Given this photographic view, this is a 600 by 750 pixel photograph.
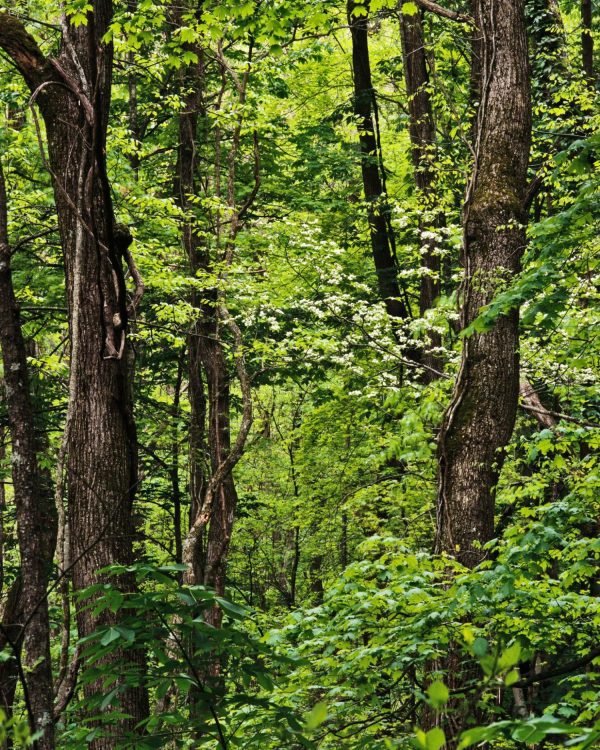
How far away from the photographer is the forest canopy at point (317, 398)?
2994 mm

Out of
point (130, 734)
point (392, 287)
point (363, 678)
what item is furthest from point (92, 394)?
point (392, 287)

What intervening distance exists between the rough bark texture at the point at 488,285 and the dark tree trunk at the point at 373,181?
618 centimetres

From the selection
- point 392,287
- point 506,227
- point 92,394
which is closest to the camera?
Answer: point 92,394

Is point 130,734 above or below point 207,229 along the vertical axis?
below

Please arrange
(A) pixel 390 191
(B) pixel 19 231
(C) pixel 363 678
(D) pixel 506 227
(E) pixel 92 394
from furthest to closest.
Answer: (A) pixel 390 191
(B) pixel 19 231
(D) pixel 506 227
(E) pixel 92 394
(C) pixel 363 678

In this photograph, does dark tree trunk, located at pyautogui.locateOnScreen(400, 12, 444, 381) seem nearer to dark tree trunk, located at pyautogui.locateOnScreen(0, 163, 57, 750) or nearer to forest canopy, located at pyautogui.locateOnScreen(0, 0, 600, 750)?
forest canopy, located at pyautogui.locateOnScreen(0, 0, 600, 750)

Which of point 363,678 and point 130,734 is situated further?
point 363,678

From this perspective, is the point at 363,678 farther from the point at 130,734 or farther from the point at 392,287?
the point at 392,287

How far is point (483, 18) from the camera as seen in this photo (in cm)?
613

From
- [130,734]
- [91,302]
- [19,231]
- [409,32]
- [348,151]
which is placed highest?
[409,32]

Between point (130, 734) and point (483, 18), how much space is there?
583 cm

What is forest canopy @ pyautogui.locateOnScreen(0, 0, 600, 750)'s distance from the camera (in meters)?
2.99

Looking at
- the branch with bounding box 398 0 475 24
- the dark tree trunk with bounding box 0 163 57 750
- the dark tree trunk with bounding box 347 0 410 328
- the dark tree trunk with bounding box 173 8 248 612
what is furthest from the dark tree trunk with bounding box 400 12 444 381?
the dark tree trunk with bounding box 0 163 57 750

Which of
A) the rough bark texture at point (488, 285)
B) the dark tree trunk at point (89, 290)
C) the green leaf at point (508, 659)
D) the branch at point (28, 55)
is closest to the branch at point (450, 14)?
the rough bark texture at point (488, 285)
